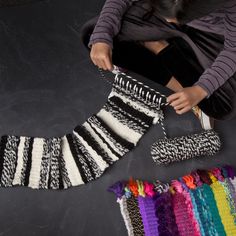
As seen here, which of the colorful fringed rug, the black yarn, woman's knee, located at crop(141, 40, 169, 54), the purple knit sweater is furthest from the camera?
the black yarn

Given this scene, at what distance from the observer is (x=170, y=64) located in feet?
3.90

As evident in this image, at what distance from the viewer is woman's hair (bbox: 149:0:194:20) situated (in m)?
0.79

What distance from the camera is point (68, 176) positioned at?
3.82 feet

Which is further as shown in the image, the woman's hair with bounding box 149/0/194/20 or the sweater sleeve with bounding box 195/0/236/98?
the sweater sleeve with bounding box 195/0/236/98

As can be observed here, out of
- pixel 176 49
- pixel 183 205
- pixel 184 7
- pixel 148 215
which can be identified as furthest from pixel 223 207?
pixel 184 7

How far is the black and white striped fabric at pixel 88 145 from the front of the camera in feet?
3.80

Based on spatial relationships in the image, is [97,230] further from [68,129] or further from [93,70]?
[93,70]

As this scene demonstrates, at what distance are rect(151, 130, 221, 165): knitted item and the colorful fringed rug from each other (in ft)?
0.21

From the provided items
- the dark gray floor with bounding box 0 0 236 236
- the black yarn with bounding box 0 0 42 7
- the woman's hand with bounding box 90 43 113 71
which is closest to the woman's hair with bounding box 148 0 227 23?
the woman's hand with bounding box 90 43 113 71

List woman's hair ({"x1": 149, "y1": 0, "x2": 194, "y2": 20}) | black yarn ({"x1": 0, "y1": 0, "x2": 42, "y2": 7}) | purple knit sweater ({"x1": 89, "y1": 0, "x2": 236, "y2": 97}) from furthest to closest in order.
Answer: black yarn ({"x1": 0, "y1": 0, "x2": 42, "y2": 7}) → purple knit sweater ({"x1": 89, "y1": 0, "x2": 236, "y2": 97}) → woman's hair ({"x1": 149, "y1": 0, "x2": 194, "y2": 20})

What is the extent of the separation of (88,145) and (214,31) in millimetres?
508

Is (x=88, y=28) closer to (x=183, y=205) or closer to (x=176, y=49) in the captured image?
(x=176, y=49)

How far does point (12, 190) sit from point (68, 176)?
0.17 metres

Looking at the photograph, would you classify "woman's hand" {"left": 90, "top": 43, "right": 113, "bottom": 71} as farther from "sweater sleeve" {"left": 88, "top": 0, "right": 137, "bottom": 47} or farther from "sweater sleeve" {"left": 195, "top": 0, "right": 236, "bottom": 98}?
"sweater sleeve" {"left": 195, "top": 0, "right": 236, "bottom": 98}
